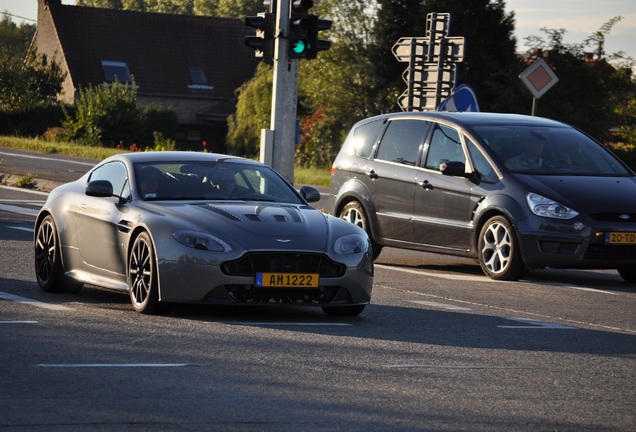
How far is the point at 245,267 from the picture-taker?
10.8 m

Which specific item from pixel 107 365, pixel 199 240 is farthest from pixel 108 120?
pixel 107 365

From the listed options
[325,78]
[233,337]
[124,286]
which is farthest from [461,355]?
[325,78]

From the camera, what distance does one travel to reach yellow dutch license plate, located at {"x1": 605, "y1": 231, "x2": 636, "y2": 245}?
15039mm

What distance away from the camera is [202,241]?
1082cm

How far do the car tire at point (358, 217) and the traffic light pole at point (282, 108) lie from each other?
3653mm

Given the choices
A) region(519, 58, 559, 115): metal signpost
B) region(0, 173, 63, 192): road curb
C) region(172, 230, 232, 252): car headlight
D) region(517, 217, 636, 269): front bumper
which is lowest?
region(0, 173, 63, 192): road curb

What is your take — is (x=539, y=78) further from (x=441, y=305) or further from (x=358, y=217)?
(x=441, y=305)

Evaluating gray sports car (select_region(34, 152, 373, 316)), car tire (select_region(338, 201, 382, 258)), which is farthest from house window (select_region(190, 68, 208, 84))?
gray sports car (select_region(34, 152, 373, 316))

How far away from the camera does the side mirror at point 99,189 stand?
1184 centimetres

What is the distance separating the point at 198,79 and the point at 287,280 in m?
74.3

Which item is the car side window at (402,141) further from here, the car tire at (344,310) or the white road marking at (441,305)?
the car tire at (344,310)

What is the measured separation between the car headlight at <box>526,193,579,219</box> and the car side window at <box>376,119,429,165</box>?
2031mm

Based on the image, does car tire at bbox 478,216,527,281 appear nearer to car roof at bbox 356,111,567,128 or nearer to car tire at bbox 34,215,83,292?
car roof at bbox 356,111,567,128

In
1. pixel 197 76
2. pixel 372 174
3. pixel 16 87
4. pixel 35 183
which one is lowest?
pixel 197 76
